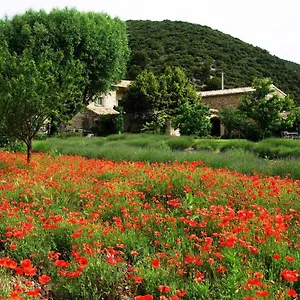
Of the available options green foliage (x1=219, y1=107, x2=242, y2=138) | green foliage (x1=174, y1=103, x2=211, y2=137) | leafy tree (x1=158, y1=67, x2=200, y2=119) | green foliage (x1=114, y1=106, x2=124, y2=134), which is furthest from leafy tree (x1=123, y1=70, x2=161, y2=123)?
green foliage (x1=174, y1=103, x2=211, y2=137)

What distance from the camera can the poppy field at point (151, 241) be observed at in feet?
10.6

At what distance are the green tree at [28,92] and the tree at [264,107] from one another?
52.6 feet

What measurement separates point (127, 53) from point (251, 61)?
115 ft

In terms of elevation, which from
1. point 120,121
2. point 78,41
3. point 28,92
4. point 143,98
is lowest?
point 120,121

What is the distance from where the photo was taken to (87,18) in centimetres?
2797

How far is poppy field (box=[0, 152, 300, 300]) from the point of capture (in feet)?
10.6

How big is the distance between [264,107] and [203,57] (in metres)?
38.5

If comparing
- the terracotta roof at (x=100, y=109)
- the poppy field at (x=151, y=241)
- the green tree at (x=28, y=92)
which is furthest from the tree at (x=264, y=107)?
the poppy field at (x=151, y=241)

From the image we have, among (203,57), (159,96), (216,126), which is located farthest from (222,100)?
(203,57)

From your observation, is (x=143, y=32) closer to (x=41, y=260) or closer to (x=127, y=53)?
(x=127, y=53)

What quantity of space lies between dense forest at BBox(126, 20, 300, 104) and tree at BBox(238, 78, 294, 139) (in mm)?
23166

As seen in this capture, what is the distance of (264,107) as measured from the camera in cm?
2516

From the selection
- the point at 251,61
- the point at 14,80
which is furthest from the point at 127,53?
the point at 251,61

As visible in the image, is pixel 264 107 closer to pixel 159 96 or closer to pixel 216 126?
pixel 159 96
